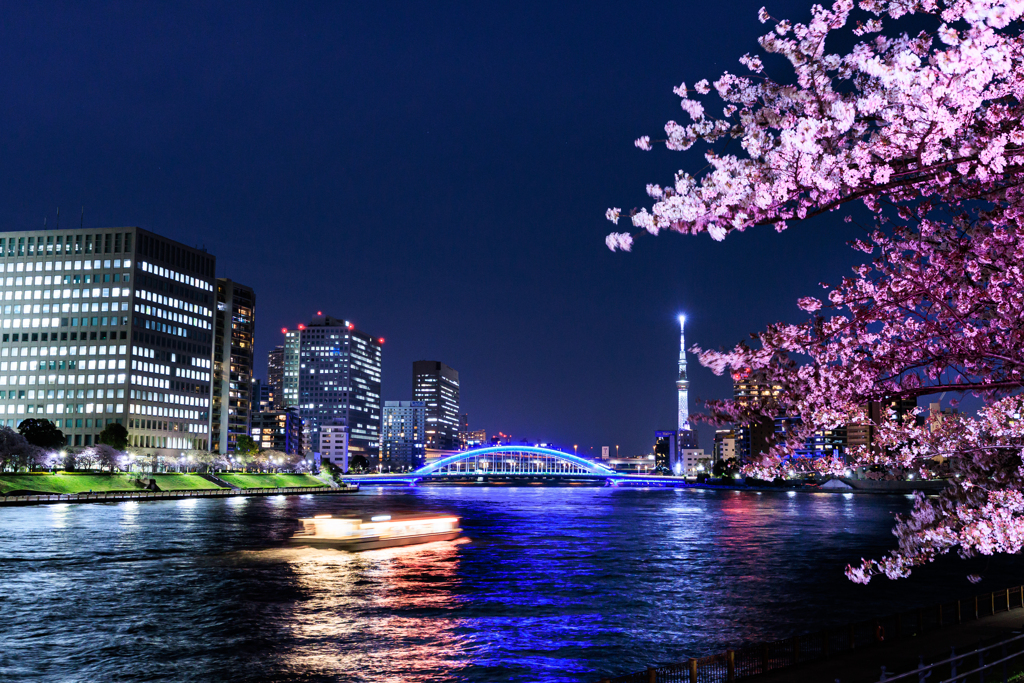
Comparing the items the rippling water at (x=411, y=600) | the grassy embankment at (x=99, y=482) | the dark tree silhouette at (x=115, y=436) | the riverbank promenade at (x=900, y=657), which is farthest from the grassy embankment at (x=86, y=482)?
the riverbank promenade at (x=900, y=657)

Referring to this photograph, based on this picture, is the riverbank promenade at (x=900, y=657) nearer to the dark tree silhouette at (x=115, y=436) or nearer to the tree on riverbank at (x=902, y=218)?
the tree on riverbank at (x=902, y=218)

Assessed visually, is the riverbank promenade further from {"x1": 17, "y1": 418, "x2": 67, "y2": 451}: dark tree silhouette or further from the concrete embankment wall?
{"x1": 17, "y1": 418, "x2": 67, "y2": 451}: dark tree silhouette

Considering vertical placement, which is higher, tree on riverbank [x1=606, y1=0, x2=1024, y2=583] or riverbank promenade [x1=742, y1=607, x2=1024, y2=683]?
tree on riverbank [x1=606, y1=0, x2=1024, y2=583]

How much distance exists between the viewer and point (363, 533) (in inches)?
2835

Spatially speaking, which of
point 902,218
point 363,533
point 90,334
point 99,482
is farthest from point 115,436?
point 902,218

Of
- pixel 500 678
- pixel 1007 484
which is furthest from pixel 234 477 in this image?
pixel 1007 484

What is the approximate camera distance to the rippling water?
1174 inches

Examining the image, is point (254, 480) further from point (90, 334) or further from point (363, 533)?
point (363, 533)

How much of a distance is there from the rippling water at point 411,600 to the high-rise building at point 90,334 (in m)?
103

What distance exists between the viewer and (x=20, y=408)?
17712 centimetres

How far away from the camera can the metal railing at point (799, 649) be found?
67.3ft

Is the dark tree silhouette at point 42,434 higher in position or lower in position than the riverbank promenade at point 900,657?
higher

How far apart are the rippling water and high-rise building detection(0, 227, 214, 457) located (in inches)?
4039

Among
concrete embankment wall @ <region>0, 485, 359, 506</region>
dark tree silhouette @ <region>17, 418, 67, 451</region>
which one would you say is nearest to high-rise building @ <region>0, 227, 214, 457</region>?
Result: concrete embankment wall @ <region>0, 485, 359, 506</region>
